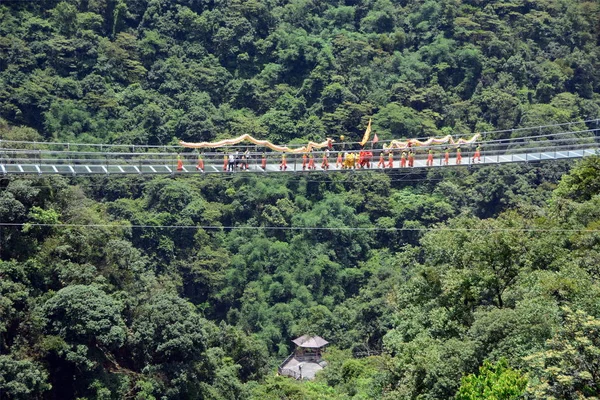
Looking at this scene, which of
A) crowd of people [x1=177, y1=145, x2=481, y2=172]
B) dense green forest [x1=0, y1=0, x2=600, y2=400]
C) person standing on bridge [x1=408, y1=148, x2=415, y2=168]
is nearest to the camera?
dense green forest [x1=0, y1=0, x2=600, y2=400]

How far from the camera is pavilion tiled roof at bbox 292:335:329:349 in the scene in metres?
45.5

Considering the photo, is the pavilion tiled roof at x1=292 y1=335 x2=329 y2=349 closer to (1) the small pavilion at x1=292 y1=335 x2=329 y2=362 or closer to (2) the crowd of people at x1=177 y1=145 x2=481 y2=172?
(1) the small pavilion at x1=292 y1=335 x2=329 y2=362

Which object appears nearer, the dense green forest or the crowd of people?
the dense green forest

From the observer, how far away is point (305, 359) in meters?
45.9

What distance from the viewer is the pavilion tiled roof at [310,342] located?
45531 millimetres

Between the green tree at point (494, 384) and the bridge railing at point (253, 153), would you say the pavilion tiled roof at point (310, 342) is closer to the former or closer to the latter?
the bridge railing at point (253, 153)

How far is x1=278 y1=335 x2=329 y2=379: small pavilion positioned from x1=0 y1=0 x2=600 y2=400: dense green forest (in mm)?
513

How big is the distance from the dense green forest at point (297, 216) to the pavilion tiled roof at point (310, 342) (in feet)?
1.64

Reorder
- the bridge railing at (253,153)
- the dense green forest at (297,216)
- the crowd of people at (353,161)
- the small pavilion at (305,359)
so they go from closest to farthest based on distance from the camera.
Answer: the dense green forest at (297,216), the bridge railing at (253,153), the crowd of people at (353,161), the small pavilion at (305,359)

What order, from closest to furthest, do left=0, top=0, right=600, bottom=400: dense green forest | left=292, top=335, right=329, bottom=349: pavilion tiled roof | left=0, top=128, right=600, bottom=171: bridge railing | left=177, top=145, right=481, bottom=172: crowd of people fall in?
left=0, top=0, right=600, bottom=400: dense green forest
left=0, top=128, right=600, bottom=171: bridge railing
left=177, top=145, right=481, bottom=172: crowd of people
left=292, top=335, right=329, bottom=349: pavilion tiled roof

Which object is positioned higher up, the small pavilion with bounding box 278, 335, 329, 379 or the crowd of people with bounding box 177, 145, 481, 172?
the crowd of people with bounding box 177, 145, 481, 172

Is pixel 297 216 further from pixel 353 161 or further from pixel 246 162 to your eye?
pixel 353 161

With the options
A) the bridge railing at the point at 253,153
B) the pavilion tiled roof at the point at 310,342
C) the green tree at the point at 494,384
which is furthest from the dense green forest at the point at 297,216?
the bridge railing at the point at 253,153

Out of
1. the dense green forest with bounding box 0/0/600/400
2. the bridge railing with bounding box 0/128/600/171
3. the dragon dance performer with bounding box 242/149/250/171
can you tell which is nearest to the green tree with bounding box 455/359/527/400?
the dense green forest with bounding box 0/0/600/400
